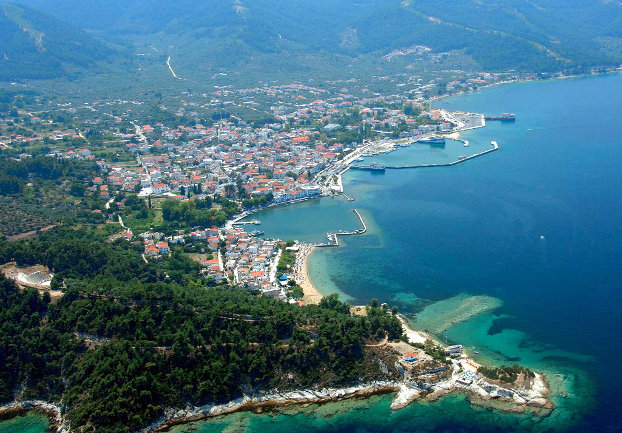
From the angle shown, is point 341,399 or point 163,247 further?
point 163,247

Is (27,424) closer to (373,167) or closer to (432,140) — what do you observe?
(373,167)

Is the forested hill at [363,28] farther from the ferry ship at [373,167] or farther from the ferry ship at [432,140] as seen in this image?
the ferry ship at [373,167]

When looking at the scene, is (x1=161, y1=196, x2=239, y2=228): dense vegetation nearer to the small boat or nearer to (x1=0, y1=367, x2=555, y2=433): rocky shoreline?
(x1=0, y1=367, x2=555, y2=433): rocky shoreline

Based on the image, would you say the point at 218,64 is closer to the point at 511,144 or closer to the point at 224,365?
the point at 511,144

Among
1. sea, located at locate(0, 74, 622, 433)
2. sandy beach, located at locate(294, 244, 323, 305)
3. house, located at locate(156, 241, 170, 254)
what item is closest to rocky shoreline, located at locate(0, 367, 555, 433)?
sea, located at locate(0, 74, 622, 433)

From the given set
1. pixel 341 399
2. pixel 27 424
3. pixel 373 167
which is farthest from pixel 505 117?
pixel 27 424

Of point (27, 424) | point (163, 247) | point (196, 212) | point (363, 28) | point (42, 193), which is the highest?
point (363, 28)

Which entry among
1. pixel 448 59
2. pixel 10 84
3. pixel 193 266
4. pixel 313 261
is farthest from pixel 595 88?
pixel 10 84
